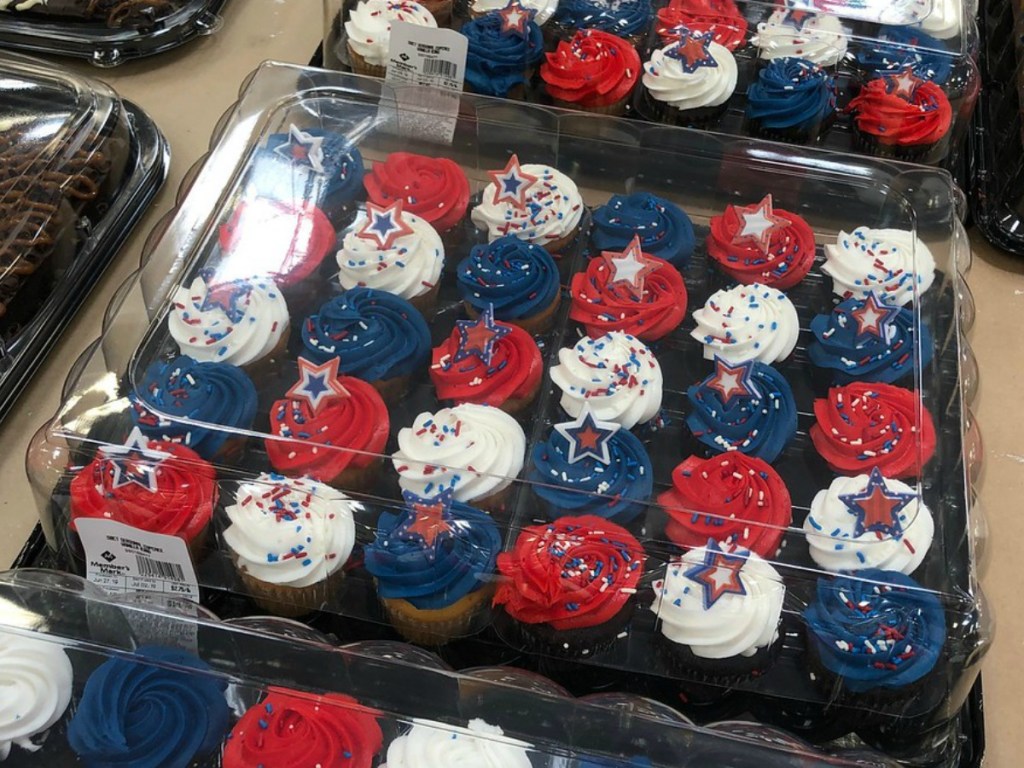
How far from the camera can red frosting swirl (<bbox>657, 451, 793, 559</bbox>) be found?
1.85m

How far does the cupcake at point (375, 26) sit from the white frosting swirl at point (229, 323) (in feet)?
3.05

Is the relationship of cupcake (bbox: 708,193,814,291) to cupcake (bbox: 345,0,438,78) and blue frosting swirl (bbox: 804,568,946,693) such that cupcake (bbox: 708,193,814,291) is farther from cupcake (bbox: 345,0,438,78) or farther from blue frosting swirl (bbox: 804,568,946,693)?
cupcake (bbox: 345,0,438,78)

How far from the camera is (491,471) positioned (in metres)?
1.91

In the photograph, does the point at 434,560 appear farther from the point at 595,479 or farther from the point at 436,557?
the point at 595,479

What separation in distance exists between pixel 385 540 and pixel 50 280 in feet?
3.46

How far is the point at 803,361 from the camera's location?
2.22m

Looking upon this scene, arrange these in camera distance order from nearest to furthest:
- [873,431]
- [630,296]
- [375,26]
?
[873,431] → [630,296] → [375,26]

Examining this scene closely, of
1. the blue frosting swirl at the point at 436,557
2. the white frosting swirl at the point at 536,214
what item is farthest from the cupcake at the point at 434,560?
the white frosting swirl at the point at 536,214

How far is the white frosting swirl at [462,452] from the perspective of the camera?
1886mm

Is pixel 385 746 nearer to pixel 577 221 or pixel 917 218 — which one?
pixel 577 221

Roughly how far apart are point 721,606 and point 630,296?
2.20 feet

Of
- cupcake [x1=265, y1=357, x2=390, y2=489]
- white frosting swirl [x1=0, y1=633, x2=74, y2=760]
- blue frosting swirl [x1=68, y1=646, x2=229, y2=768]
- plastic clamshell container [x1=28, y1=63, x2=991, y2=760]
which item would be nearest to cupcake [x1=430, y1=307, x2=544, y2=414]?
plastic clamshell container [x1=28, y1=63, x2=991, y2=760]

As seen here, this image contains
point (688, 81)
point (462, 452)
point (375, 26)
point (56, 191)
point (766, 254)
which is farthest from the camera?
point (375, 26)

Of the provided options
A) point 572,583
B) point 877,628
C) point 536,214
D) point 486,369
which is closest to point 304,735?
point 572,583
